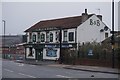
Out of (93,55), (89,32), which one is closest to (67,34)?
(89,32)

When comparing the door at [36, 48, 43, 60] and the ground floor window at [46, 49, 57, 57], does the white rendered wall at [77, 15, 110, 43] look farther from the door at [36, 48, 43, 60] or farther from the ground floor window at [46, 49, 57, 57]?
the door at [36, 48, 43, 60]

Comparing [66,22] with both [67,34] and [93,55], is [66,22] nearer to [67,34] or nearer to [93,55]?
[67,34]

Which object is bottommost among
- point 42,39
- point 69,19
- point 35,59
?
point 35,59

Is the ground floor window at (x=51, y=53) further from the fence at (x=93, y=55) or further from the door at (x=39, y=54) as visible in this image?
the fence at (x=93, y=55)

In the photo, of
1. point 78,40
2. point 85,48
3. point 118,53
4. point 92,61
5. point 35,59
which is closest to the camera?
point 118,53

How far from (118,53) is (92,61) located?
581 cm

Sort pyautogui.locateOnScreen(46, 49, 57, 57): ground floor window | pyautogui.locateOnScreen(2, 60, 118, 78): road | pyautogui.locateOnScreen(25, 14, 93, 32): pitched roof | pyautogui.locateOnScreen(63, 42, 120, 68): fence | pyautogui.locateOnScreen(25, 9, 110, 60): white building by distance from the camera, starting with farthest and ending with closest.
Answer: pyautogui.locateOnScreen(46, 49, 57, 57): ground floor window → pyautogui.locateOnScreen(25, 14, 93, 32): pitched roof → pyautogui.locateOnScreen(25, 9, 110, 60): white building → pyautogui.locateOnScreen(63, 42, 120, 68): fence → pyautogui.locateOnScreen(2, 60, 118, 78): road

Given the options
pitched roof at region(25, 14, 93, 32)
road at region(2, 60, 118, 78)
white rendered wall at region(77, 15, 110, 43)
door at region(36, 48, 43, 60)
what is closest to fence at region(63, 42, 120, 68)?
white rendered wall at region(77, 15, 110, 43)

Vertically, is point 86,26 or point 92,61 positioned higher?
point 86,26

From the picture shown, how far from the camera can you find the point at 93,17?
2186 inches

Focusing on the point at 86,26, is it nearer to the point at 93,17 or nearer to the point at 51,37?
the point at 93,17

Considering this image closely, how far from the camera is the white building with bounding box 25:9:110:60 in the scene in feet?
175

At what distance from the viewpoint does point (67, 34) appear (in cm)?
5422

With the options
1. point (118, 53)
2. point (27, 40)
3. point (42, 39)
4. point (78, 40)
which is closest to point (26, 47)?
point (27, 40)
